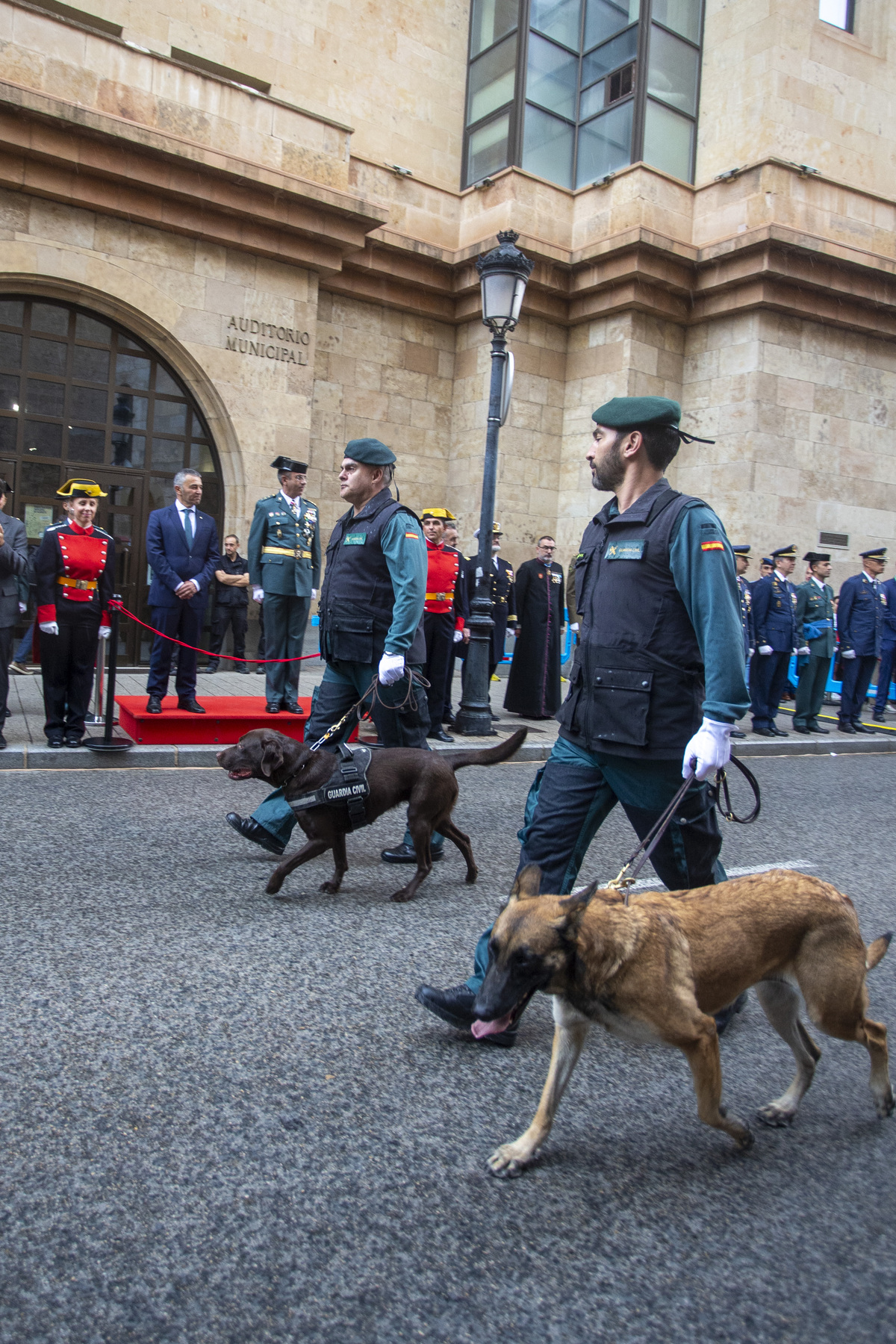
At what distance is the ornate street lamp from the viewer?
10609 millimetres

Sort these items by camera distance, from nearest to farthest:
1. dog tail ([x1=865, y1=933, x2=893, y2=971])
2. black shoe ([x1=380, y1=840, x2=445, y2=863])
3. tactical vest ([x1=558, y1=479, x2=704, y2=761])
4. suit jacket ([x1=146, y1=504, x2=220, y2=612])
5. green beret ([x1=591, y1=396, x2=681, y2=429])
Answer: dog tail ([x1=865, y1=933, x2=893, y2=971])
tactical vest ([x1=558, y1=479, x2=704, y2=761])
green beret ([x1=591, y1=396, x2=681, y2=429])
black shoe ([x1=380, y1=840, x2=445, y2=863])
suit jacket ([x1=146, y1=504, x2=220, y2=612])

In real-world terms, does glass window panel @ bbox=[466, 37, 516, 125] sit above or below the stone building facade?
above

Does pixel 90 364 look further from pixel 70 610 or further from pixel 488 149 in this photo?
pixel 488 149

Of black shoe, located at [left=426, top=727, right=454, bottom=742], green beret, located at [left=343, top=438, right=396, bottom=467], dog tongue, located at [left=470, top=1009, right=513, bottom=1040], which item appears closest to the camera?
dog tongue, located at [left=470, top=1009, right=513, bottom=1040]

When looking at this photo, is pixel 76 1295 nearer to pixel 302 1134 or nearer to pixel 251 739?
pixel 302 1134

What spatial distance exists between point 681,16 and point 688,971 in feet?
67.2

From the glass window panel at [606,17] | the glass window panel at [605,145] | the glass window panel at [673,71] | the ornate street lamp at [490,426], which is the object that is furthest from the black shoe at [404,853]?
the glass window panel at [606,17]

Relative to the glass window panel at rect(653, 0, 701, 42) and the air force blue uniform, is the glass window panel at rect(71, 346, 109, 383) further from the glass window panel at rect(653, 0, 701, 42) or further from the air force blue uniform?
the glass window panel at rect(653, 0, 701, 42)

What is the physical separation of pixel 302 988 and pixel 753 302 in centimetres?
1634

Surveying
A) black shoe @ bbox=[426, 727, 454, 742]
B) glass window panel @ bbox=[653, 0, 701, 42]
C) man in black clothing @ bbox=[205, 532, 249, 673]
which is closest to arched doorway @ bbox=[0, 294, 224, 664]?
man in black clothing @ bbox=[205, 532, 249, 673]

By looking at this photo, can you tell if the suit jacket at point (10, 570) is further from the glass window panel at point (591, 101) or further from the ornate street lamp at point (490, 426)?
the glass window panel at point (591, 101)

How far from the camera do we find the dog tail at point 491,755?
483 centimetres

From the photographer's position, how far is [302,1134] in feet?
9.04

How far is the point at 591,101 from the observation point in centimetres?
1855
